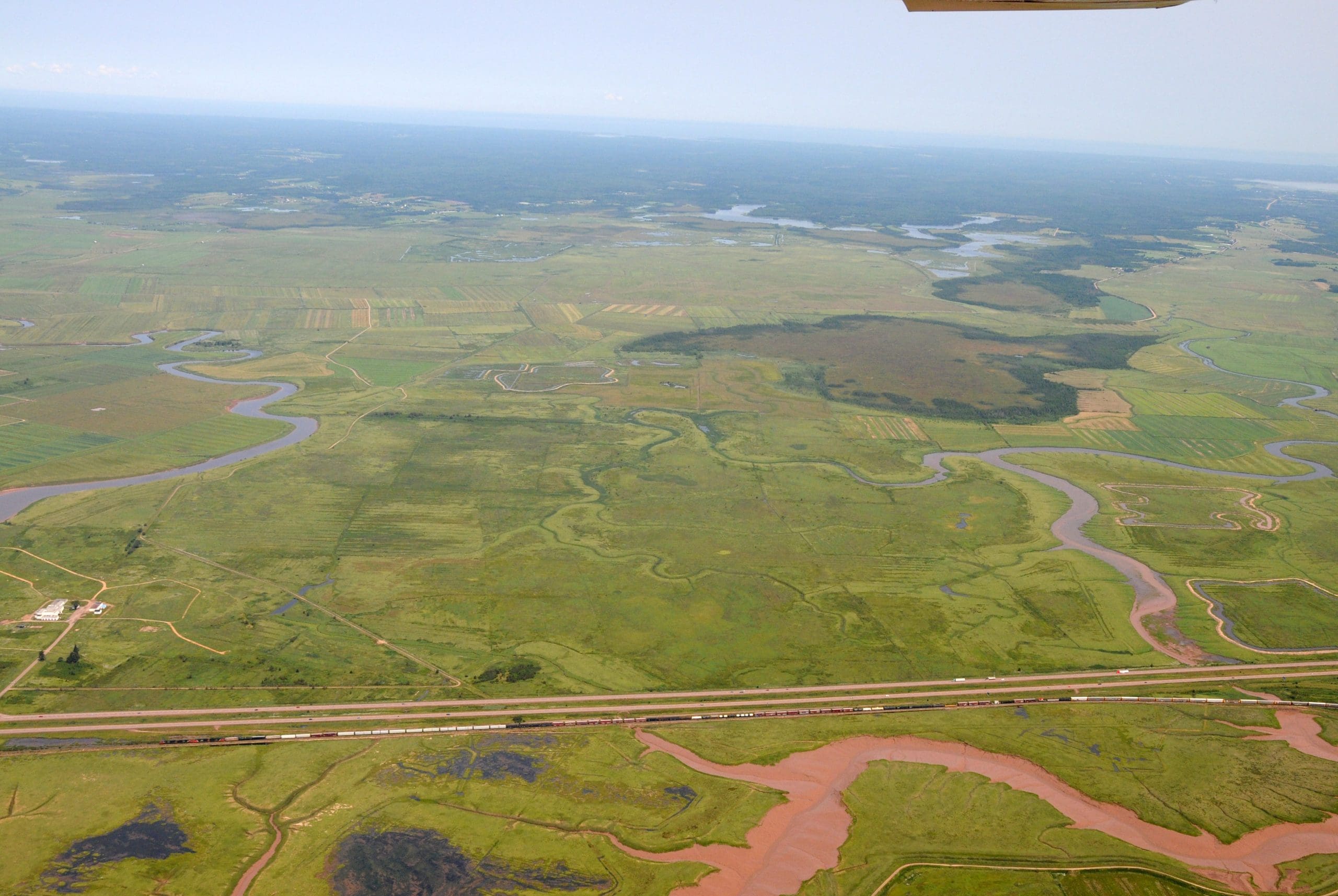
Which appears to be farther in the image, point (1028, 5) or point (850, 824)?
point (850, 824)

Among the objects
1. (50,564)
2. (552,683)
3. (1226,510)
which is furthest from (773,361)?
(50,564)

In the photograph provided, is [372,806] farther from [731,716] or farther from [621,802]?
[731,716]

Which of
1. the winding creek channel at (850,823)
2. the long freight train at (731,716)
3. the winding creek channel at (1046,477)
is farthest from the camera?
the winding creek channel at (1046,477)

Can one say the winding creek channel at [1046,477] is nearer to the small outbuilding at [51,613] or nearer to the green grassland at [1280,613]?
the green grassland at [1280,613]

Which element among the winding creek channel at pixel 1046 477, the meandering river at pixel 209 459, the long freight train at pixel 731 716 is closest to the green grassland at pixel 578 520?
the winding creek channel at pixel 1046 477

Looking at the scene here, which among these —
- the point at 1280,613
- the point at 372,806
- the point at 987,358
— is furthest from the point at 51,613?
the point at 987,358

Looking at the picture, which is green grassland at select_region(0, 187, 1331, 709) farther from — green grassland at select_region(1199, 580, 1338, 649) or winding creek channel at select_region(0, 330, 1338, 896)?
winding creek channel at select_region(0, 330, 1338, 896)
